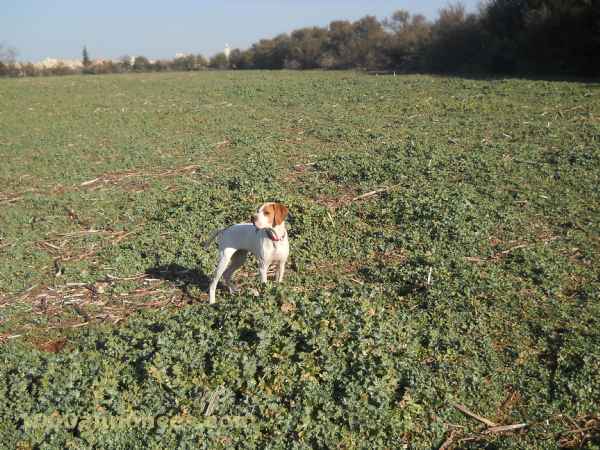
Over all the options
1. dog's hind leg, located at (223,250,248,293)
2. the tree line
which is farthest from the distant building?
dog's hind leg, located at (223,250,248,293)

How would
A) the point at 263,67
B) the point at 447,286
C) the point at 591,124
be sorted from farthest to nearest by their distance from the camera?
the point at 263,67 < the point at 591,124 < the point at 447,286

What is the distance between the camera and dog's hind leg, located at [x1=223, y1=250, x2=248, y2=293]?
5.99m

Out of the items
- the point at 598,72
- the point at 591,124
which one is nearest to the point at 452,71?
the point at 598,72

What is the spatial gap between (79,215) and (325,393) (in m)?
6.02

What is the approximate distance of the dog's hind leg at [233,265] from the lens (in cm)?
599

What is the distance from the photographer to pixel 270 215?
5230mm

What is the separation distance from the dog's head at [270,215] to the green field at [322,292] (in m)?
0.61

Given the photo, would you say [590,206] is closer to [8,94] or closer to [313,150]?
[313,150]

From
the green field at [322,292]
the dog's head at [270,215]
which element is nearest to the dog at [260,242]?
the dog's head at [270,215]

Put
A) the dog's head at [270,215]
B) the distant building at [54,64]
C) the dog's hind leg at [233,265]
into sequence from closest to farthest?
1. the dog's head at [270,215]
2. the dog's hind leg at [233,265]
3. the distant building at [54,64]

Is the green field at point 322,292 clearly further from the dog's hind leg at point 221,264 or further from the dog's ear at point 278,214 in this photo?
the dog's ear at point 278,214

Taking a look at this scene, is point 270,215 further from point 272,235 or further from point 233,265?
point 233,265

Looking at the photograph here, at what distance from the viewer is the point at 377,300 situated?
5.33 metres

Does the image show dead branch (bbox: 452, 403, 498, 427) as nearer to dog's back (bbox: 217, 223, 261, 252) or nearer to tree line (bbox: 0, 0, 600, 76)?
dog's back (bbox: 217, 223, 261, 252)
